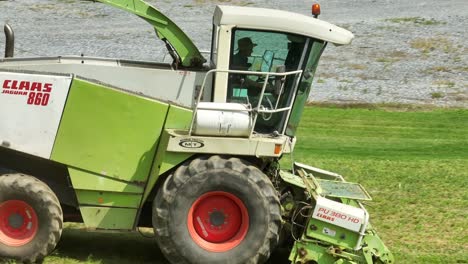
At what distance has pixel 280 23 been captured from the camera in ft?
A: 27.9

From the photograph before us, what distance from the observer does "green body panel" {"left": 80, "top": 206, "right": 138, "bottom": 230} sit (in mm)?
8406

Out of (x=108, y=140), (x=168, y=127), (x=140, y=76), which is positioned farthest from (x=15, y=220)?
(x=140, y=76)

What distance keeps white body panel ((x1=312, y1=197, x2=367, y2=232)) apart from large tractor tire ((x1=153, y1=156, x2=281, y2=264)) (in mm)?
407

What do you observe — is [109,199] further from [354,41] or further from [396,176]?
[354,41]

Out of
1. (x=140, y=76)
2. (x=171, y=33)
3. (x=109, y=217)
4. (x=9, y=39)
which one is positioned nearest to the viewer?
(x=109, y=217)

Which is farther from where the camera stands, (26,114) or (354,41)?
(354,41)

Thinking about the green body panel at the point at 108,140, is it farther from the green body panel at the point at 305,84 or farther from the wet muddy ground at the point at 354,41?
the wet muddy ground at the point at 354,41

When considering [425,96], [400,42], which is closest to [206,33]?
[400,42]

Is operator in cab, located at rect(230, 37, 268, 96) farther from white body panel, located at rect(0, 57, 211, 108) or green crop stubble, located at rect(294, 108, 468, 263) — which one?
green crop stubble, located at rect(294, 108, 468, 263)

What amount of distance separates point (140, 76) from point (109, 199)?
1441 mm

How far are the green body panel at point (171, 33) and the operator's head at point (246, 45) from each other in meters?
0.79

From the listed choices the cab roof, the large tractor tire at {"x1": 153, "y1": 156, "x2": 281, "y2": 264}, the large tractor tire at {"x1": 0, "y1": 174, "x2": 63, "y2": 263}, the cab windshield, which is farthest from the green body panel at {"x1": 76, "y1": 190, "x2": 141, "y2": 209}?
the cab roof

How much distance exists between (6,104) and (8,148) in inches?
16.4

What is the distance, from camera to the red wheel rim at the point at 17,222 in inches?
321
